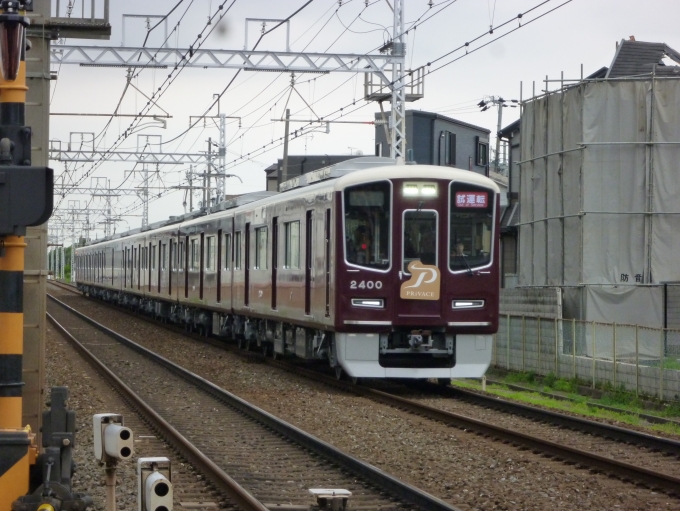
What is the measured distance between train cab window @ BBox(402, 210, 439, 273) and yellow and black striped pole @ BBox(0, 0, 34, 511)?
28.3 feet

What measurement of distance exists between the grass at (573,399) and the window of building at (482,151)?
96.8ft

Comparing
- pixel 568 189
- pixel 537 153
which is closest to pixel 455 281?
pixel 568 189

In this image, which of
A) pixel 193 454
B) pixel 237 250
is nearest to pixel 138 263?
pixel 237 250

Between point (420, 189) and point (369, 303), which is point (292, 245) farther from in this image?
point (420, 189)

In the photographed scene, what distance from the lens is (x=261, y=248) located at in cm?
1845

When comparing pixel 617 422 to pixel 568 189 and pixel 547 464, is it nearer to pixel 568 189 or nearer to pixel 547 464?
pixel 547 464

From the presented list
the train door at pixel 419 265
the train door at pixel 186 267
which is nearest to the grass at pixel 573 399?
the train door at pixel 419 265

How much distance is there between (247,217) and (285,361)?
2.80 metres

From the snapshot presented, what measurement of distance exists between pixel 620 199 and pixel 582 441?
11.1 m

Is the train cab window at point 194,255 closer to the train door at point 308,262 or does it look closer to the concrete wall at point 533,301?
the concrete wall at point 533,301

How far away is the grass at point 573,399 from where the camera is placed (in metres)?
12.6

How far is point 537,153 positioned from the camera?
2266 cm

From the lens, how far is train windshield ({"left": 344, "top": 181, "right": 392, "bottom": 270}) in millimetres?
13531

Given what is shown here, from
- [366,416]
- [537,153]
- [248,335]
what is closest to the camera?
[366,416]
